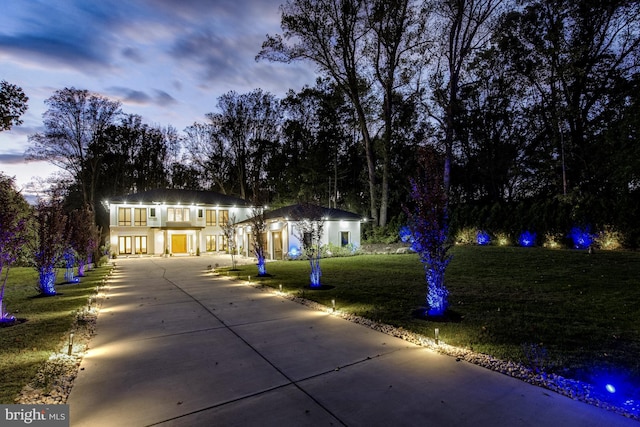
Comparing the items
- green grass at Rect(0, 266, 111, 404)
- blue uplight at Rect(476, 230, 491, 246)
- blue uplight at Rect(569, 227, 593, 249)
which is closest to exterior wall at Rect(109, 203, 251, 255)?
green grass at Rect(0, 266, 111, 404)

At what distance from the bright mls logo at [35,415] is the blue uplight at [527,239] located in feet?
63.3

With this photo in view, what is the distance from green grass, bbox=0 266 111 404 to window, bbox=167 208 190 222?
1752 centimetres

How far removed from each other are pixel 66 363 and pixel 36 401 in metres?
1.25

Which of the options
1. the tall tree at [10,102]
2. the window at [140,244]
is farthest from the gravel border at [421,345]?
the window at [140,244]

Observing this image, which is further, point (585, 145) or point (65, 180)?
point (65, 180)

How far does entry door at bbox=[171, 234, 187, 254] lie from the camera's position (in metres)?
30.4

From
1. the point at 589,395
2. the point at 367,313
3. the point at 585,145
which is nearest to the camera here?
the point at 589,395

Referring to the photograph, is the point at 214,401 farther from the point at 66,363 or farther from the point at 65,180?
the point at 65,180

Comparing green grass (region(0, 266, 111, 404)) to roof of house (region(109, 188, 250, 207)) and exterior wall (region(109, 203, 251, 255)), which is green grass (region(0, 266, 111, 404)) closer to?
exterior wall (region(109, 203, 251, 255))

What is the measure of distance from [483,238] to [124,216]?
2815cm

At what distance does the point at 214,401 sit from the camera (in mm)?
3461

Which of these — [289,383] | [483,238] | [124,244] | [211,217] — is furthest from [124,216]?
[289,383]

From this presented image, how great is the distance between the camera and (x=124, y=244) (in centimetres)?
2803

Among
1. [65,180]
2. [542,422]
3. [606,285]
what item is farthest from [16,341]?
[65,180]
